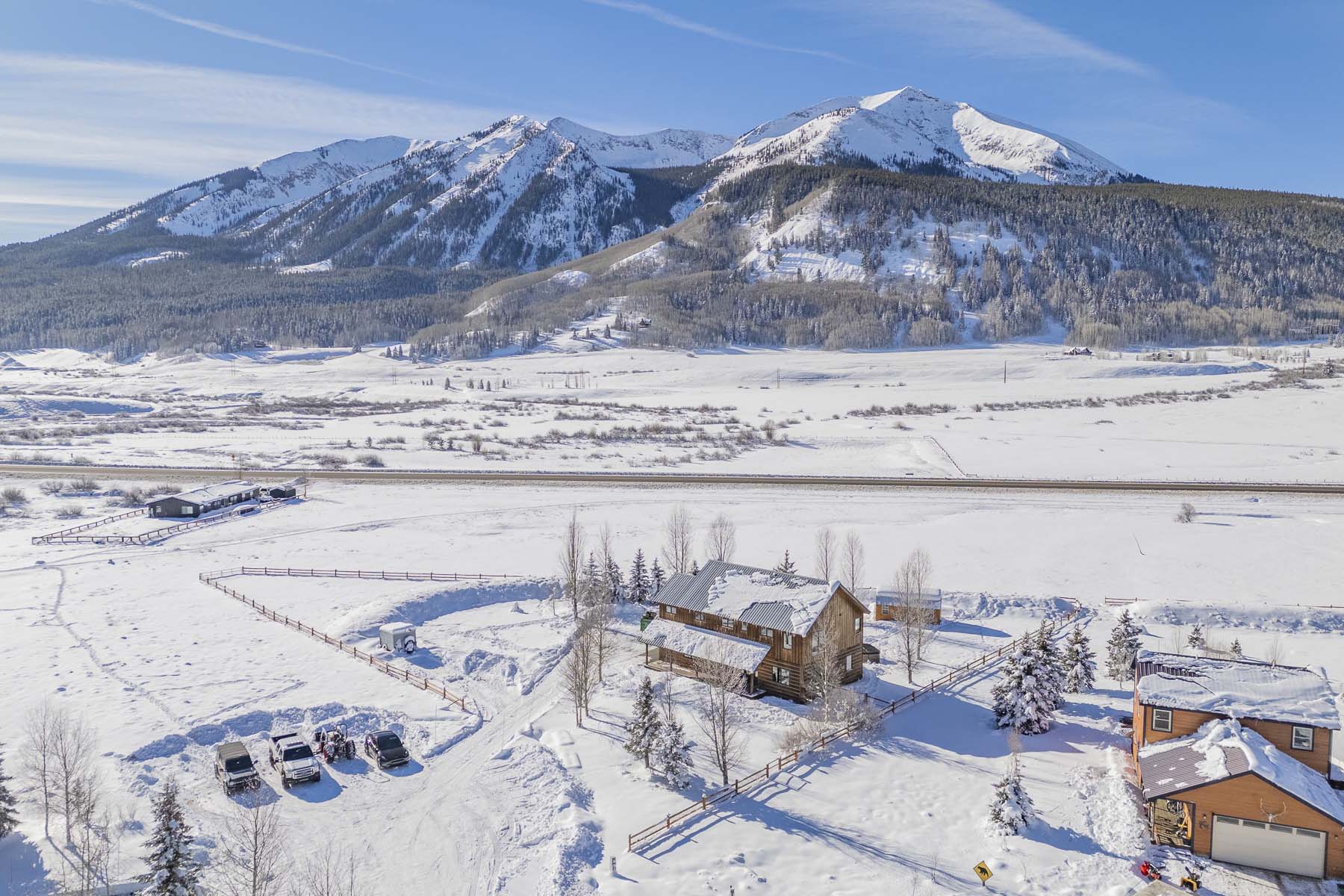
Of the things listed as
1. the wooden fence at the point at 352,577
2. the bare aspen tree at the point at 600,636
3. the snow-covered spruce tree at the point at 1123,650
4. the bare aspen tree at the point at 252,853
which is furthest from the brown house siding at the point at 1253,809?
the wooden fence at the point at 352,577

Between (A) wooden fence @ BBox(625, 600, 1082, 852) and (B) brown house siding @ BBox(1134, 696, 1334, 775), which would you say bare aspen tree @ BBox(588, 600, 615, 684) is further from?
(B) brown house siding @ BBox(1134, 696, 1334, 775)

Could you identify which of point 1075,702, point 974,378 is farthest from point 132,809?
point 974,378

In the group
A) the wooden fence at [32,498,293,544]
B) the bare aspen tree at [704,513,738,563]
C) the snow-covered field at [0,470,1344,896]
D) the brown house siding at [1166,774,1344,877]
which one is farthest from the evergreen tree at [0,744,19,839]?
the wooden fence at [32,498,293,544]

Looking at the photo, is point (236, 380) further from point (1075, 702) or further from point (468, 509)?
point (1075, 702)

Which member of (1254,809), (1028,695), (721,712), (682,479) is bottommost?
(1254,809)

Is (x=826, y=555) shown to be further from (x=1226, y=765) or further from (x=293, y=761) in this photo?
(x=293, y=761)

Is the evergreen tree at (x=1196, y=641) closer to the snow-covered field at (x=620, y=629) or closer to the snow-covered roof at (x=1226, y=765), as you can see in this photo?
the snow-covered field at (x=620, y=629)

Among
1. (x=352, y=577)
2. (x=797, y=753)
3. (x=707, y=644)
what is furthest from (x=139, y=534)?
(x=797, y=753)
